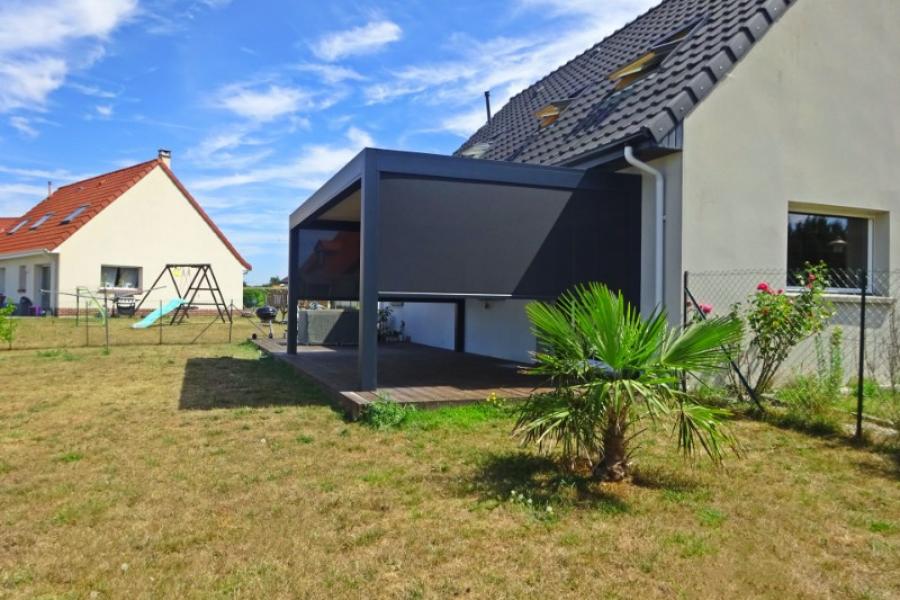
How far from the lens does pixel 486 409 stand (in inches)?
259

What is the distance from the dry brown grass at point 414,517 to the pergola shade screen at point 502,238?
5.90 feet

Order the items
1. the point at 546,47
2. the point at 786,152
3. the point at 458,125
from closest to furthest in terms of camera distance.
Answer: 1. the point at 786,152
2. the point at 546,47
3. the point at 458,125

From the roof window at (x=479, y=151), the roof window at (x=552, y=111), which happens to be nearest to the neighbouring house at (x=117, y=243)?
the roof window at (x=479, y=151)

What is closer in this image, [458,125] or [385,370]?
[385,370]

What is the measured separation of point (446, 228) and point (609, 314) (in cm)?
342

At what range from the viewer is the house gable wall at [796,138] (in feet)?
24.4

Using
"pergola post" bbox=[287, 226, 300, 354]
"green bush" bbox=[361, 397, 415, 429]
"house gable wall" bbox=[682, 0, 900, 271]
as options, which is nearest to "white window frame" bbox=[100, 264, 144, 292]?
"pergola post" bbox=[287, 226, 300, 354]

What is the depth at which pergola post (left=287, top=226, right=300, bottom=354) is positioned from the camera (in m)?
11.8

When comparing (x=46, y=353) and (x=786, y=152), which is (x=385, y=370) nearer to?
(x=786, y=152)

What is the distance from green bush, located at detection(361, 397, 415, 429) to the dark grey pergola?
33.1 inches

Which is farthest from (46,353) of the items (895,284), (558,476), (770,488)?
(895,284)

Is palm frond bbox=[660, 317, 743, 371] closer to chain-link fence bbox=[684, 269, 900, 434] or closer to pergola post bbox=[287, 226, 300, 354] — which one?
chain-link fence bbox=[684, 269, 900, 434]

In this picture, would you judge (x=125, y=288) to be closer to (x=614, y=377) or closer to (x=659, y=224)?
(x=659, y=224)

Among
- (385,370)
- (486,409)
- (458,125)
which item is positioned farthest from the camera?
(458,125)
